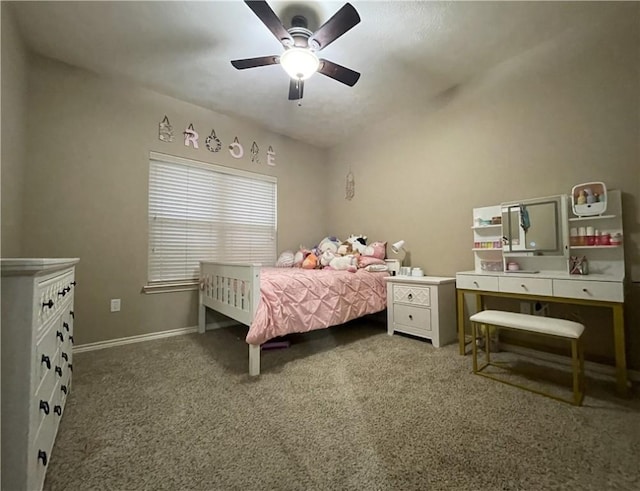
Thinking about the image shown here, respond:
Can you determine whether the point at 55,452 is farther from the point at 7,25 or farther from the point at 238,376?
the point at 7,25

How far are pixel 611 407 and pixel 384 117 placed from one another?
3.26 meters

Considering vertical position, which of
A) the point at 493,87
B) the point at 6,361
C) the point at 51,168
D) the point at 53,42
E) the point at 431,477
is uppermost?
the point at 53,42

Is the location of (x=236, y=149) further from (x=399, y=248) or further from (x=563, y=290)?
(x=563, y=290)

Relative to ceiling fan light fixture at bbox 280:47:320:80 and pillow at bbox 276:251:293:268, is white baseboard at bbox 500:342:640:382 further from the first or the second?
ceiling fan light fixture at bbox 280:47:320:80

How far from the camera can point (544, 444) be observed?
120 centimetres

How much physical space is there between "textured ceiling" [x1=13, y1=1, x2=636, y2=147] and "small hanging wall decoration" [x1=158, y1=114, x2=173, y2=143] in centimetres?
31

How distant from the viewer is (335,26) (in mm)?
1674

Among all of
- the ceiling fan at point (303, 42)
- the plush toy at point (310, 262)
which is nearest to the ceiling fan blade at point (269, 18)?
the ceiling fan at point (303, 42)

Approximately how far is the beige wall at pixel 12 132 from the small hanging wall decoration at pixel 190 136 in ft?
4.00

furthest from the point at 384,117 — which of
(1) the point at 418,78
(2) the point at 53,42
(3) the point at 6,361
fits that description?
(3) the point at 6,361

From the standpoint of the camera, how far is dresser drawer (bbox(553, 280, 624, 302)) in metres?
1.61

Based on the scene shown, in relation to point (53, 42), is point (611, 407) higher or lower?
lower

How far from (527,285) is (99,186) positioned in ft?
12.2

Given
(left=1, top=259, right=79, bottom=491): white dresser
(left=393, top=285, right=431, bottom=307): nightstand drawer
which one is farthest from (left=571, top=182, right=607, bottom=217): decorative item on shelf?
(left=1, top=259, right=79, bottom=491): white dresser
